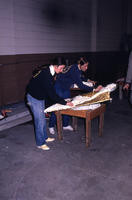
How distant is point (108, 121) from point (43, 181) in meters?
3.12

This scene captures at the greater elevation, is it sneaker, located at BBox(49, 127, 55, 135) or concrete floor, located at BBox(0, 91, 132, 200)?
sneaker, located at BBox(49, 127, 55, 135)

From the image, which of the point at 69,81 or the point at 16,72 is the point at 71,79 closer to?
the point at 69,81

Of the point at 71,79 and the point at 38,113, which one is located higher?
the point at 71,79

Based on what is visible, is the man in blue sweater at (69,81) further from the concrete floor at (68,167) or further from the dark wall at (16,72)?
the dark wall at (16,72)

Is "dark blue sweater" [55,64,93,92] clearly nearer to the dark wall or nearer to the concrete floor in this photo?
the concrete floor

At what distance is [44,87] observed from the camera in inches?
148

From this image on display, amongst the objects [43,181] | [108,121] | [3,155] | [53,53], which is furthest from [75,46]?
[43,181]

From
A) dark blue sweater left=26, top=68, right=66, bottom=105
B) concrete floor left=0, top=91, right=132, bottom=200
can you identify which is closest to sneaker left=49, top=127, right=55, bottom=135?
concrete floor left=0, top=91, right=132, bottom=200

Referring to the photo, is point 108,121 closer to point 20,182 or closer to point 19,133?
point 19,133

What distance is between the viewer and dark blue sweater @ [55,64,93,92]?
452 centimetres

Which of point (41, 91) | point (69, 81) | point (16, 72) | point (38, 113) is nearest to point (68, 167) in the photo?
point (38, 113)

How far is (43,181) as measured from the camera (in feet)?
10.5

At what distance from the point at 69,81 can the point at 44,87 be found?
1.13m

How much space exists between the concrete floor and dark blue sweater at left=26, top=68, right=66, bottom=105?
1085 mm
